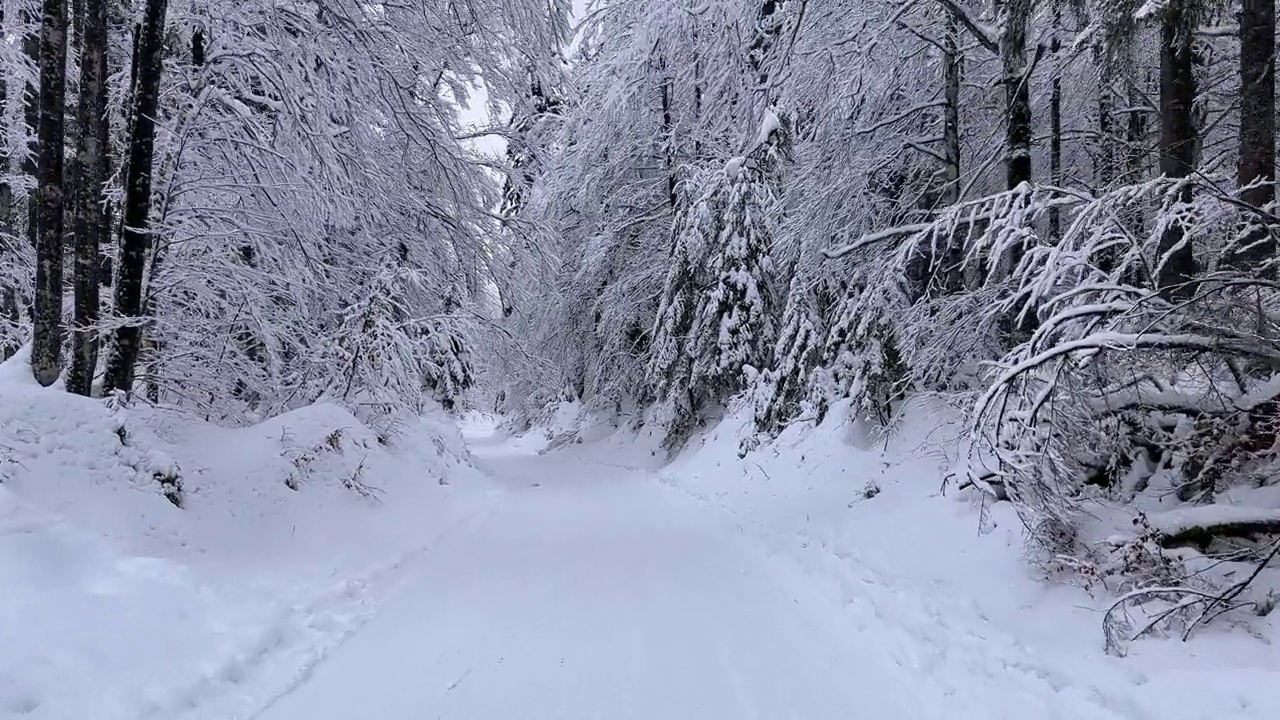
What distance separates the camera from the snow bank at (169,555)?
3.72 m

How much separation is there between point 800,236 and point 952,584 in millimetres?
5763

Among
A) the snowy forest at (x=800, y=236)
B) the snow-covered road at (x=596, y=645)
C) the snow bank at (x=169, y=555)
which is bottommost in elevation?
the snow-covered road at (x=596, y=645)

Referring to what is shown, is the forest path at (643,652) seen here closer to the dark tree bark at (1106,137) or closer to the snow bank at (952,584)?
the snow bank at (952,584)

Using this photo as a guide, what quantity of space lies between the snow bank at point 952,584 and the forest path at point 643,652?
5 centimetres

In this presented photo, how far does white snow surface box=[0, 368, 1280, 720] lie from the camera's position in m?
3.75

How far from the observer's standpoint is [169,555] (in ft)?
17.7

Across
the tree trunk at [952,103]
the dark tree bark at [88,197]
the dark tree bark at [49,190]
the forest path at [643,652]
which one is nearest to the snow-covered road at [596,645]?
the forest path at [643,652]

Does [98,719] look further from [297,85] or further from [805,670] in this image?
[297,85]

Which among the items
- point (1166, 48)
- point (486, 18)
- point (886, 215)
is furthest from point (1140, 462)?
point (486, 18)

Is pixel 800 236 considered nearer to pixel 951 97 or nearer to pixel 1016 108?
pixel 951 97

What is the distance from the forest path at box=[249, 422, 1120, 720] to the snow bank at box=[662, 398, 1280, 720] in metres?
0.05

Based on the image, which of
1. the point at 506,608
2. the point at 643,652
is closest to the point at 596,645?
the point at 643,652

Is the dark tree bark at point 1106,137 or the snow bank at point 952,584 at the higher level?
the dark tree bark at point 1106,137

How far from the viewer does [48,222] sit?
6.39m
